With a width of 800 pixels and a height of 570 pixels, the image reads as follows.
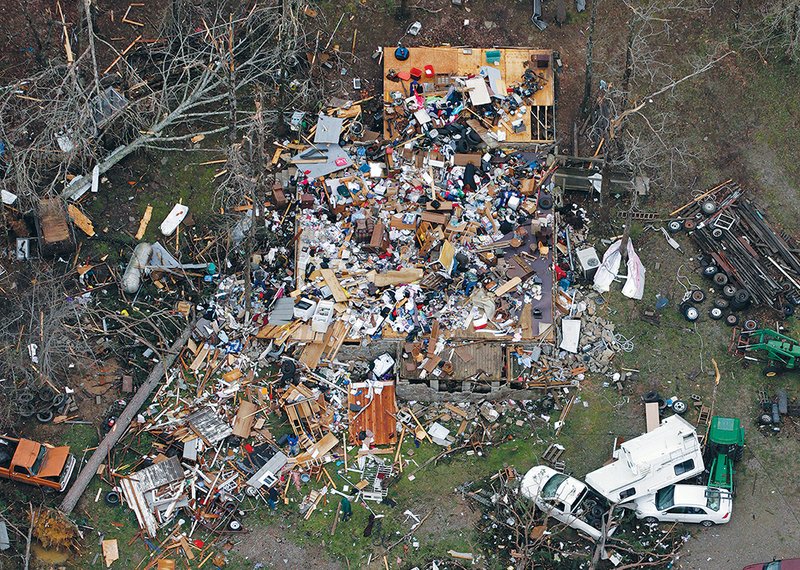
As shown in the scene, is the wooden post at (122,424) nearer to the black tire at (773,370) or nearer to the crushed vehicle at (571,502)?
the crushed vehicle at (571,502)

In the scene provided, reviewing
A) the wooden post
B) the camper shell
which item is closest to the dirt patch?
the wooden post

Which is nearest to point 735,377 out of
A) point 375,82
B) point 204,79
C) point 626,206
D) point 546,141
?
point 626,206

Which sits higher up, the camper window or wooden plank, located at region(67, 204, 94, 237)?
wooden plank, located at region(67, 204, 94, 237)

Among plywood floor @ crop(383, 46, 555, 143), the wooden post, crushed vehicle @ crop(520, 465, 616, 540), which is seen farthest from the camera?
plywood floor @ crop(383, 46, 555, 143)

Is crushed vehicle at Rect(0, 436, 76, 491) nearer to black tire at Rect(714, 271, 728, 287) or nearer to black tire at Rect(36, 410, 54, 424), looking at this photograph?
black tire at Rect(36, 410, 54, 424)

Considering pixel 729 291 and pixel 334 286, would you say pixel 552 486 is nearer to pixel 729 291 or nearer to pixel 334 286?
pixel 729 291

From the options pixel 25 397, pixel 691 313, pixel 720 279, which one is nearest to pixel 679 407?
pixel 691 313
